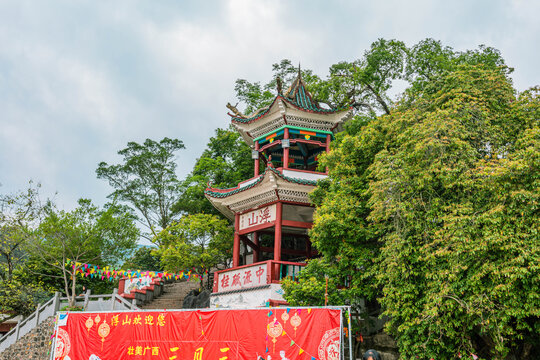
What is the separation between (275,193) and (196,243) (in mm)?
6048

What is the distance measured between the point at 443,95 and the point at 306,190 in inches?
201

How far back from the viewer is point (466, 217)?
736cm

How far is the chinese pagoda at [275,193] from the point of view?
12.5 metres

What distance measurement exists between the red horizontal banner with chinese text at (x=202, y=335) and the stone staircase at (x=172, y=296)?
292 inches

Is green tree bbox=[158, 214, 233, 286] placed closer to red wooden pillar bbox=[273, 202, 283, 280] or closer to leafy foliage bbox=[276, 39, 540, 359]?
red wooden pillar bbox=[273, 202, 283, 280]

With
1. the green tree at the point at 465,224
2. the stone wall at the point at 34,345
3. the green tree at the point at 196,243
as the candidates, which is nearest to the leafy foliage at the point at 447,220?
the green tree at the point at 465,224

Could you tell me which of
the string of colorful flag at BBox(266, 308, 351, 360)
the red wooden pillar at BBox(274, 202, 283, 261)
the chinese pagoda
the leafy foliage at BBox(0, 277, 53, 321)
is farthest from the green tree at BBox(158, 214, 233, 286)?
the string of colorful flag at BBox(266, 308, 351, 360)

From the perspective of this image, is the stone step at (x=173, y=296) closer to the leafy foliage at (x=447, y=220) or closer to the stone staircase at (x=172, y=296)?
the stone staircase at (x=172, y=296)

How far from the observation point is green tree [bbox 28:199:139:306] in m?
17.1

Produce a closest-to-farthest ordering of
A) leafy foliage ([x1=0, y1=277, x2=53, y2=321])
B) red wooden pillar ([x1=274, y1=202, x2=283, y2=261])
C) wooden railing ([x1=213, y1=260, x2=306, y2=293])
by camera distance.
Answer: wooden railing ([x1=213, y1=260, x2=306, y2=293]) < red wooden pillar ([x1=274, y1=202, x2=283, y2=261]) < leafy foliage ([x1=0, y1=277, x2=53, y2=321])

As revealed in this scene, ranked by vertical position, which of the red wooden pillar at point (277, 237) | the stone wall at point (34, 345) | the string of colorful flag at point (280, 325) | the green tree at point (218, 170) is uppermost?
the green tree at point (218, 170)

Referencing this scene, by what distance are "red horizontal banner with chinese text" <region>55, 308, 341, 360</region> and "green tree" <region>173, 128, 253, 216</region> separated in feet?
37.2

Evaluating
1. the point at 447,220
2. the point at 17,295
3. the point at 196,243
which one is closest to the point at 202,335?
the point at 447,220

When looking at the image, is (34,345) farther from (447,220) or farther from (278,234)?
(447,220)
